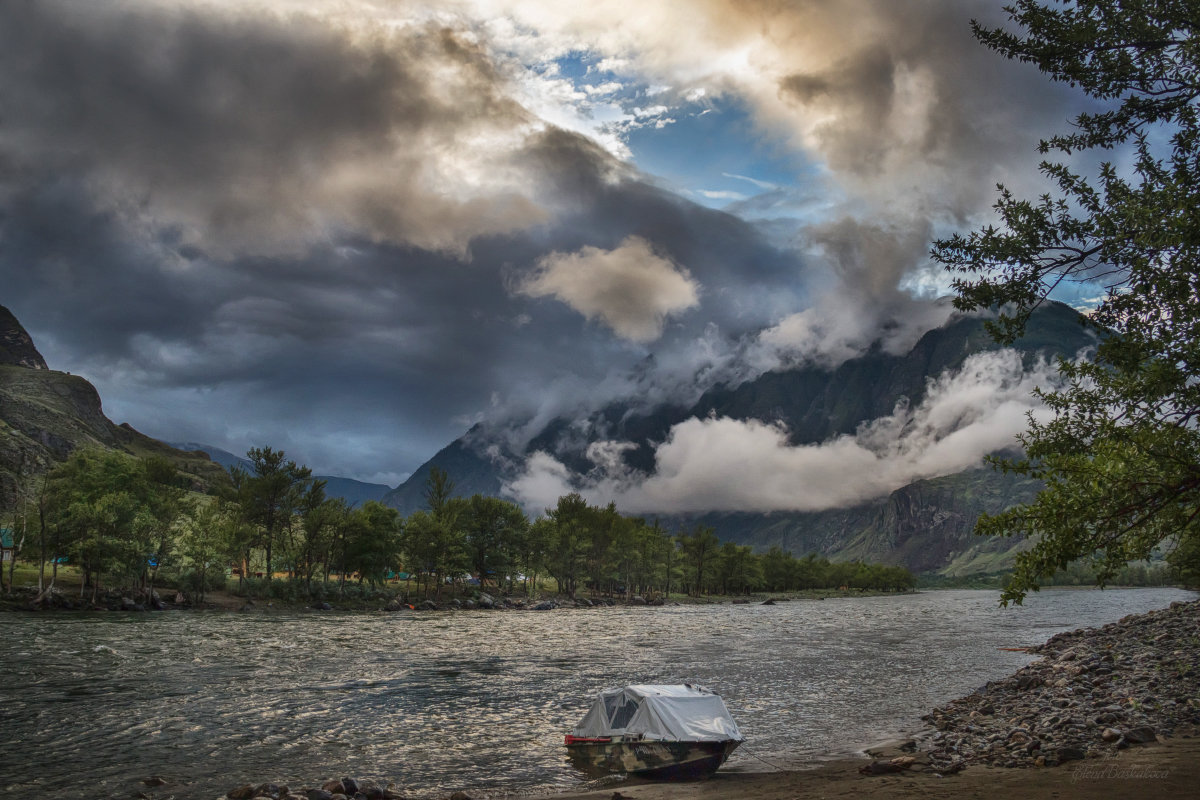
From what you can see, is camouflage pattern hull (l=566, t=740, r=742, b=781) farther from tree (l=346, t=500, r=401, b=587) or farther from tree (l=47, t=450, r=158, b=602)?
tree (l=346, t=500, r=401, b=587)

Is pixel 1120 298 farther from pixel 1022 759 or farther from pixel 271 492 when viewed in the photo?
pixel 271 492

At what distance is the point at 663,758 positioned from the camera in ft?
83.7

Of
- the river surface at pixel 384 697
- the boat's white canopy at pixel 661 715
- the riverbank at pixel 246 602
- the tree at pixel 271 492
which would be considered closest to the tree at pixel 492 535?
the riverbank at pixel 246 602

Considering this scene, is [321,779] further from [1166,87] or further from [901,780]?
[1166,87]

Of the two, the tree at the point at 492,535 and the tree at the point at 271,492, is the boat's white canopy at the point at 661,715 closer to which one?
the tree at the point at 271,492

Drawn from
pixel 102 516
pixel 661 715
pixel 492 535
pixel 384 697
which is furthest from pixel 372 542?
pixel 661 715

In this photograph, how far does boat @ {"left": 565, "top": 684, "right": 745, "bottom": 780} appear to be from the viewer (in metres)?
25.5

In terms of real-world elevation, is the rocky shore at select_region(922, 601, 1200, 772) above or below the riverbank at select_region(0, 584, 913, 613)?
above

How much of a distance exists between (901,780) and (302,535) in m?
145

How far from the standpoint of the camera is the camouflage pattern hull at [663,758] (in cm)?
2545

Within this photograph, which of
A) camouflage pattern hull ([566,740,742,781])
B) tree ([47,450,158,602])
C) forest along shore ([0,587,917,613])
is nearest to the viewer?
camouflage pattern hull ([566,740,742,781])

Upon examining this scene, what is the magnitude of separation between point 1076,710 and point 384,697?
121ft

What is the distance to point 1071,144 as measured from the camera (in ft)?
62.8

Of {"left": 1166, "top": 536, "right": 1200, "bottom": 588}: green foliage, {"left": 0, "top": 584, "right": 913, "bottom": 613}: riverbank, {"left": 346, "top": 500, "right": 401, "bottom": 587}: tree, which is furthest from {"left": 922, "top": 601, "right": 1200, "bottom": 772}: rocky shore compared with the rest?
{"left": 346, "top": 500, "right": 401, "bottom": 587}: tree
